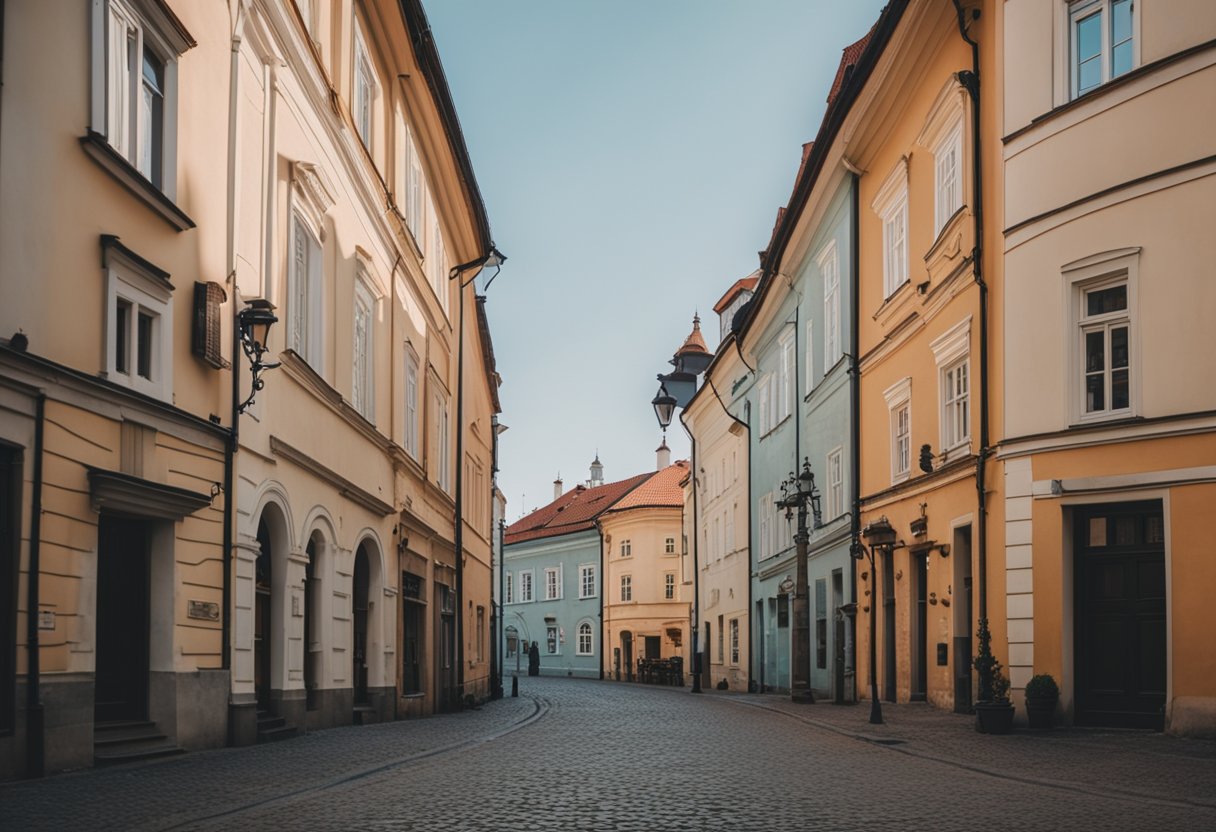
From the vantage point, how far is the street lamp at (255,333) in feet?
51.2

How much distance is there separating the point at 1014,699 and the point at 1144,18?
8497 millimetres

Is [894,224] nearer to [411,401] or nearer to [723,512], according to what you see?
[411,401]

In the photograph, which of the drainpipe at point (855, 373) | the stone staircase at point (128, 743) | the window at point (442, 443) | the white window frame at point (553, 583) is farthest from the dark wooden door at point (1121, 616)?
the white window frame at point (553, 583)

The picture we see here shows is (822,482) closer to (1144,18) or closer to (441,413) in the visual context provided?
(441,413)

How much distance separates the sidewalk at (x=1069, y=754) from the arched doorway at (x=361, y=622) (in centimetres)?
750

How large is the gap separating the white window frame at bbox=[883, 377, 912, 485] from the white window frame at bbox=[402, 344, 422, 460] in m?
9.12

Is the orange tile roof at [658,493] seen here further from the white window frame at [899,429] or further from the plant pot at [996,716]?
the plant pot at [996,716]

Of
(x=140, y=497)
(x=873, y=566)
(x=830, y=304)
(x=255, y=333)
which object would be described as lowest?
(x=873, y=566)

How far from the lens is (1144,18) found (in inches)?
686

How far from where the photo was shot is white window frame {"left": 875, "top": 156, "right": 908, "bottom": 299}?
26016mm

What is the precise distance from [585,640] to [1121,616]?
6780cm

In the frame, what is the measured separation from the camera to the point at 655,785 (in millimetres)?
11602

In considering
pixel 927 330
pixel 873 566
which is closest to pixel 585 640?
pixel 873 566

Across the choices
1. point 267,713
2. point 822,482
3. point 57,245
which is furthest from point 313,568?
point 822,482
